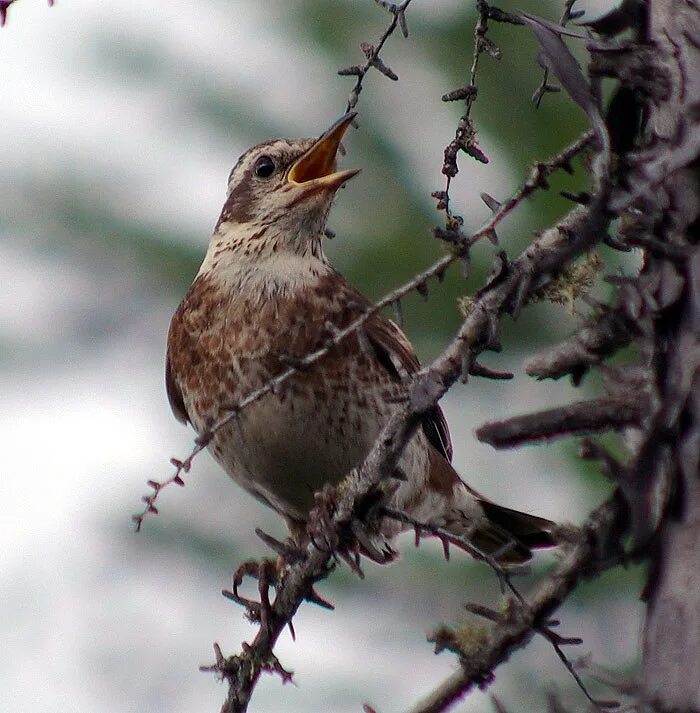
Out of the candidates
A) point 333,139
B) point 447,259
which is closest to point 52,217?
point 333,139

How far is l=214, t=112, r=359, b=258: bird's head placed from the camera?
5.12 metres

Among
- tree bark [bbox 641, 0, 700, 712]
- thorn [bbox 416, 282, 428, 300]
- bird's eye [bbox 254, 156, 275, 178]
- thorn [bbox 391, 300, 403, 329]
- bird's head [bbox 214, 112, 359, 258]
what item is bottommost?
tree bark [bbox 641, 0, 700, 712]

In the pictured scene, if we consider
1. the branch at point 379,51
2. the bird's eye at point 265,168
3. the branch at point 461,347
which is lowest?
the branch at point 461,347

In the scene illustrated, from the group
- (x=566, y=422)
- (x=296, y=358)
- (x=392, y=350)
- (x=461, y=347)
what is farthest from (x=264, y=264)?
(x=566, y=422)

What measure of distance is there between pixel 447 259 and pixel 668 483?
0.80 meters

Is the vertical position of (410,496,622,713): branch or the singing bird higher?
the singing bird

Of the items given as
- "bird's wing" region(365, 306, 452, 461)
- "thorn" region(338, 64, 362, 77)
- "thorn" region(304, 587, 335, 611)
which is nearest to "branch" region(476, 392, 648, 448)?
"thorn" region(338, 64, 362, 77)

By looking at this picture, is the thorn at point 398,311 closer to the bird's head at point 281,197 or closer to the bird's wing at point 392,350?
the bird's wing at point 392,350

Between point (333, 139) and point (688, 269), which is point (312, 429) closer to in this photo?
point (333, 139)

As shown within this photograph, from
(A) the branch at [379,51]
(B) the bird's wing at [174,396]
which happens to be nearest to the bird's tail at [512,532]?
(B) the bird's wing at [174,396]

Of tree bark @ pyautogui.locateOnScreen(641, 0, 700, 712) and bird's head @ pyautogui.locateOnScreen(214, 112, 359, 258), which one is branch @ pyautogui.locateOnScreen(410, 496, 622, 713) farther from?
bird's head @ pyautogui.locateOnScreen(214, 112, 359, 258)

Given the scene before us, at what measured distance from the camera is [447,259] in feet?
7.42

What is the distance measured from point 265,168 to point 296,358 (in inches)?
54.1

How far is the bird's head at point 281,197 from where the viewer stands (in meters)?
5.12
